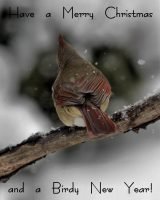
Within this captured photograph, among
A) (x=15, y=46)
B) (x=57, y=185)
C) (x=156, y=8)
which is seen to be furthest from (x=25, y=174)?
(x=156, y=8)

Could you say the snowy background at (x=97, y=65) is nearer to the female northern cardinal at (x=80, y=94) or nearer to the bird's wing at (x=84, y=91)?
the female northern cardinal at (x=80, y=94)

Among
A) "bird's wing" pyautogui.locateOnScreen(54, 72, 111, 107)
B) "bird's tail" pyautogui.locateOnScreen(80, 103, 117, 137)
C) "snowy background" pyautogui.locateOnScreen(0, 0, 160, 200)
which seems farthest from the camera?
"snowy background" pyautogui.locateOnScreen(0, 0, 160, 200)

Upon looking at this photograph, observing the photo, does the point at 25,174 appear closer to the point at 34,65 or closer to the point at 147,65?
the point at 34,65

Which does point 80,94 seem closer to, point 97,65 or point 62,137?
point 62,137

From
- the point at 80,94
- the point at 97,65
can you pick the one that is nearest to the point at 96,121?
the point at 80,94

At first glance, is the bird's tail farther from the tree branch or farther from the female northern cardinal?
the tree branch

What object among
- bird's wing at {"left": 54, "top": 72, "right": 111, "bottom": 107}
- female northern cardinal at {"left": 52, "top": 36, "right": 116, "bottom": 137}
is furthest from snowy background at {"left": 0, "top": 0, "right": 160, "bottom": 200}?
bird's wing at {"left": 54, "top": 72, "right": 111, "bottom": 107}

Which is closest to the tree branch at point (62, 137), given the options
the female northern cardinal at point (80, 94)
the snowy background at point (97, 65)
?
the female northern cardinal at point (80, 94)
